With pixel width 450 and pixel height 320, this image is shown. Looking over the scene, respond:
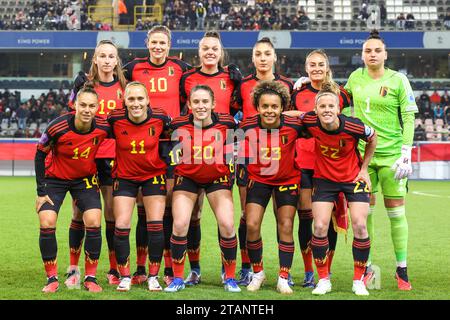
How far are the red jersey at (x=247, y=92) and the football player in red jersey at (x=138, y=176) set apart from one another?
31.8 inches

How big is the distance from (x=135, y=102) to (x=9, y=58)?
99.7 feet

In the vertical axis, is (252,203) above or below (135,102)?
below

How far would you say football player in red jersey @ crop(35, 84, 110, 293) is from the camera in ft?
20.7

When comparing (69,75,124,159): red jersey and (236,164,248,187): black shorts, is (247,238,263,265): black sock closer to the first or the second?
(236,164,248,187): black shorts

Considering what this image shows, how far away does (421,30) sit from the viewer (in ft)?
105

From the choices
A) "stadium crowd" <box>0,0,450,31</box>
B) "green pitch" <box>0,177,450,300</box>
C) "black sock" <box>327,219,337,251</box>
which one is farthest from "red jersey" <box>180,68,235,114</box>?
"stadium crowd" <box>0,0,450,31</box>

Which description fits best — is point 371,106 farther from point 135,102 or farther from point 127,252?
point 127,252

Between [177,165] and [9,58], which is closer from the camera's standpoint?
[177,165]

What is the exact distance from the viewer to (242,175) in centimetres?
687

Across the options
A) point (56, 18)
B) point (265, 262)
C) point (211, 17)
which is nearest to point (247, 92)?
point (265, 262)

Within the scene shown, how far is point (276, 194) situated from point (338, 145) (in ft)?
2.22

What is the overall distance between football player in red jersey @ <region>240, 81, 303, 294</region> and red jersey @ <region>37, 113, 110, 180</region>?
49.5 inches
